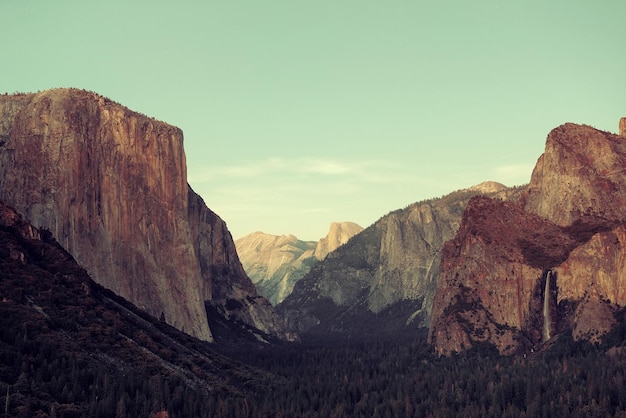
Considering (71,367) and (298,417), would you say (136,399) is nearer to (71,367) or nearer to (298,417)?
(71,367)

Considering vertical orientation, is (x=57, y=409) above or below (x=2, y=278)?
below

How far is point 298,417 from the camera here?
7781 inches

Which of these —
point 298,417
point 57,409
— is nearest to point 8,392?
point 57,409

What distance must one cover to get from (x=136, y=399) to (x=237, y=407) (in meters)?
25.7

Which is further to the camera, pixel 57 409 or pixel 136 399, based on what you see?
pixel 136 399

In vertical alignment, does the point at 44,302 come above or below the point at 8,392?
above

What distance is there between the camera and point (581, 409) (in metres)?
199

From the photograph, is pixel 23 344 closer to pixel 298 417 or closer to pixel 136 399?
pixel 136 399

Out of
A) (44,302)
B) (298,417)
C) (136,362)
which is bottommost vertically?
(298,417)

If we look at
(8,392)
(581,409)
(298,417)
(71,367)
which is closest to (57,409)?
(8,392)

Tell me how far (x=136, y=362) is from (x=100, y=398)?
100 ft

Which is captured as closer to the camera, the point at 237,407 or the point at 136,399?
the point at 136,399

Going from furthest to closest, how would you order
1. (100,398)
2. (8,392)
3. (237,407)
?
(237,407) → (100,398) → (8,392)


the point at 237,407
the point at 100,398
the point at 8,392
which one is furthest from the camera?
the point at 237,407
